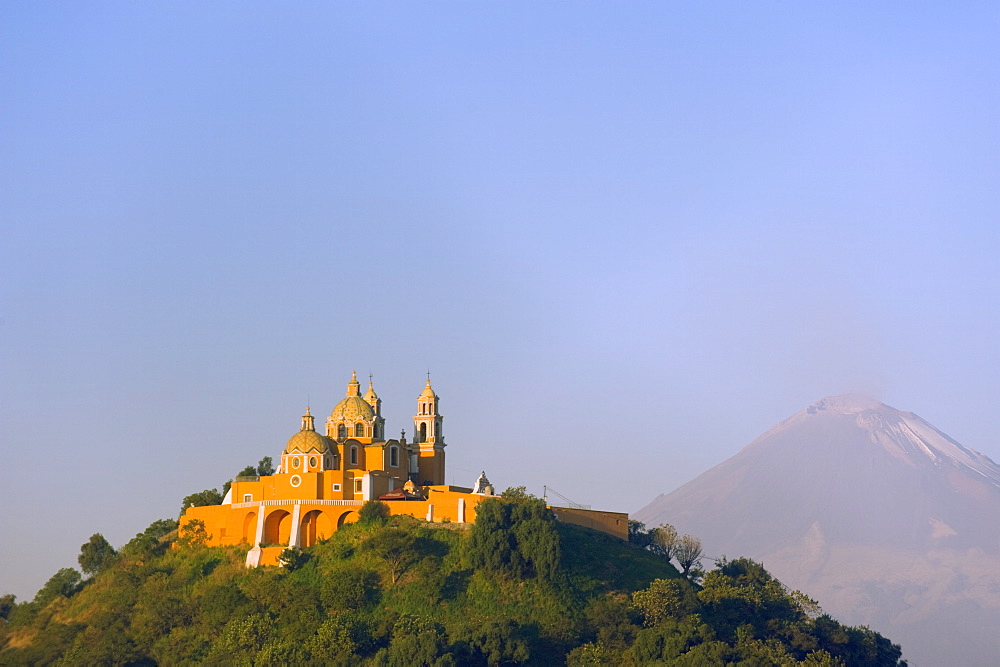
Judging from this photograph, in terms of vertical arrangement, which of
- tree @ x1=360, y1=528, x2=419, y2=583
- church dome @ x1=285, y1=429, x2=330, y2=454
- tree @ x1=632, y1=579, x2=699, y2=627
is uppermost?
church dome @ x1=285, y1=429, x2=330, y2=454

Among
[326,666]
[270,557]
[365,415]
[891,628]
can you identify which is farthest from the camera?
[891,628]

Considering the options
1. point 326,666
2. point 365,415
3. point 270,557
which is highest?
point 365,415

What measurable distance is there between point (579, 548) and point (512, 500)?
4.94 metres

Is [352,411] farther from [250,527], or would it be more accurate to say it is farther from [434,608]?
[434,608]

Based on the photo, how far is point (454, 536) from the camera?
267ft

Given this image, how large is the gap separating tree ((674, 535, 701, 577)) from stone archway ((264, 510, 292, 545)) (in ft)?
82.4

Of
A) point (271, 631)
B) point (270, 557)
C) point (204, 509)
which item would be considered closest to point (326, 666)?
point (271, 631)

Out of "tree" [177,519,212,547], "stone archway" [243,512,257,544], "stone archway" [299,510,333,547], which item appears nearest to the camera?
"stone archway" [299,510,333,547]

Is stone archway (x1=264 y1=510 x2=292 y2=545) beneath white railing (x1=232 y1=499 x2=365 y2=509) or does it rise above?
beneath

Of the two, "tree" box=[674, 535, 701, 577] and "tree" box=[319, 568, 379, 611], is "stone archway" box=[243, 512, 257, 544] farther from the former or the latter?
"tree" box=[674, 535, 701, 577]

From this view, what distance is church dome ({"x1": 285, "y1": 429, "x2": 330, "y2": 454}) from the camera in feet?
273

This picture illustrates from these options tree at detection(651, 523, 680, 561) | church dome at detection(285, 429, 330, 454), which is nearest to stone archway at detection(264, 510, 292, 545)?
church dome at detection(285, 429, 330, 454)

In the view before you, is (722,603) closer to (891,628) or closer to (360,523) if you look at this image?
(360,523)

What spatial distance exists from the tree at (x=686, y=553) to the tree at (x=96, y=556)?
3489 centimetres
